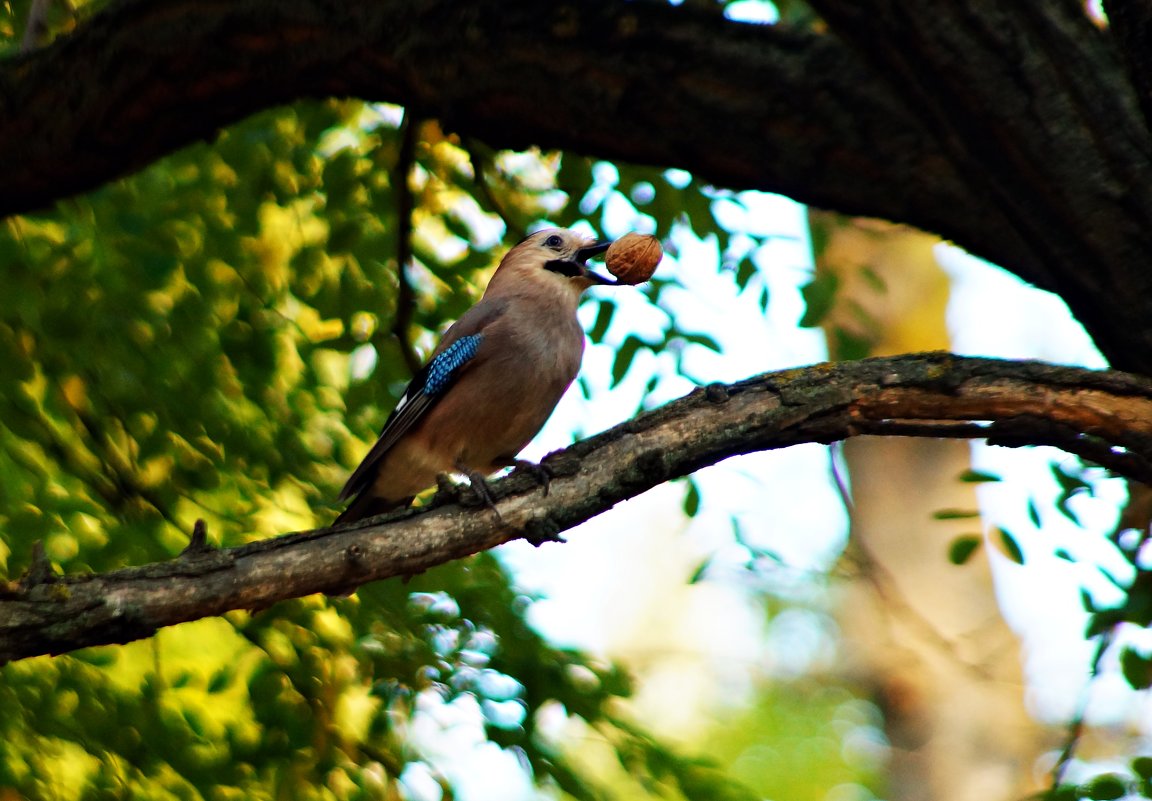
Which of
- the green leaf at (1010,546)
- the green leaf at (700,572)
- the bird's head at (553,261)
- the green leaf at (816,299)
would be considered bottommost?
the green leaf at (700,572)

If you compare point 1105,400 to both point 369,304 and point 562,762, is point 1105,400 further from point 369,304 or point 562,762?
point 369,304

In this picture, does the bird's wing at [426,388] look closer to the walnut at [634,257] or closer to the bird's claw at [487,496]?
the walnut at [634,257]

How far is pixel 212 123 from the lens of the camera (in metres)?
3.77

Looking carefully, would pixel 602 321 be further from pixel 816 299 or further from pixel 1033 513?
pixel 1033 513

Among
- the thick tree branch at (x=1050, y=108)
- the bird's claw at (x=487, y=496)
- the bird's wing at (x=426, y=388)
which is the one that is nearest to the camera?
the bird's claw at (x=487, y=496)

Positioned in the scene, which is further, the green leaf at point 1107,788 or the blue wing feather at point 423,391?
the blue wing feather at point 423,391

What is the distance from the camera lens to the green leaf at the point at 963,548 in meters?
3.98

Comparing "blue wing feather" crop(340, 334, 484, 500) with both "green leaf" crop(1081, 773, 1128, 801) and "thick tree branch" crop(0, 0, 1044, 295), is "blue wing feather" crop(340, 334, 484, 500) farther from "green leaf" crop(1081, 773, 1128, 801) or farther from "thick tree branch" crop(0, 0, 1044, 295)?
"green leaf" crop(1081, 773, 1128, 801)

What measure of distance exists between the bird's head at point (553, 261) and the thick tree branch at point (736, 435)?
6.39 feet

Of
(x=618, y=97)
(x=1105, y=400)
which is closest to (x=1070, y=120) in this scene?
(x=1105, y=400)

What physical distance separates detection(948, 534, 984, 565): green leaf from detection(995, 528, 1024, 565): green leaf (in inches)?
6.2

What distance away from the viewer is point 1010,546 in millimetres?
3820

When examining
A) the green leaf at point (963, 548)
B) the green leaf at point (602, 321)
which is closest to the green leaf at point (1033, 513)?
the green leaf at point (963, 548)

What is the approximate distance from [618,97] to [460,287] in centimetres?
139
